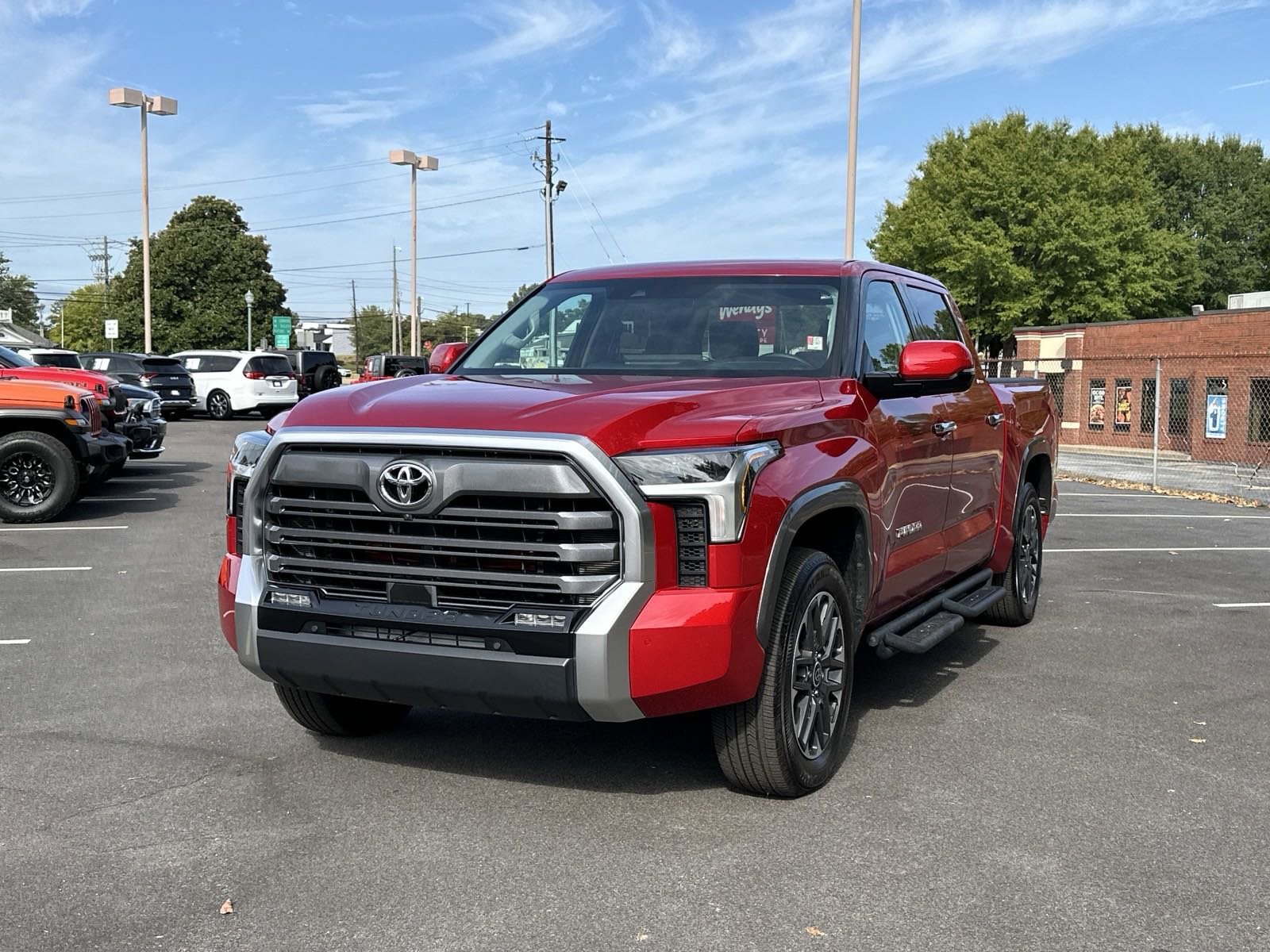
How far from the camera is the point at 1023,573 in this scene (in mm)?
7750

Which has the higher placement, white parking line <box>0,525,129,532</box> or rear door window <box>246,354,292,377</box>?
rear door window <box>246,354,292,377</box>

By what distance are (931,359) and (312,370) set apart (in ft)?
110

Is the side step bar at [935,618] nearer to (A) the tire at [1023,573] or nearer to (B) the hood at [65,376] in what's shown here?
(A) the tire at [1023,573]

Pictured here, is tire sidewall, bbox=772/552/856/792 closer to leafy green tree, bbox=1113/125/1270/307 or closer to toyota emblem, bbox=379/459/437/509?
toyota emblem, bbox=379/459/437/509

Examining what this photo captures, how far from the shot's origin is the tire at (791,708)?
432cm

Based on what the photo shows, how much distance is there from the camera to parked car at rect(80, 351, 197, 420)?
29359mm

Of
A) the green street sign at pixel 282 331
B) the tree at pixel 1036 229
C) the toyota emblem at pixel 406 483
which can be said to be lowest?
the toyota emblem at pixel 406 483

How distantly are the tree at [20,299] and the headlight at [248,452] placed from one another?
Answer: 488 feet

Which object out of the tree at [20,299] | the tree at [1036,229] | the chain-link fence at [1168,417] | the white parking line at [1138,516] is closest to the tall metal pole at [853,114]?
the chain-link fence at [1168,417]

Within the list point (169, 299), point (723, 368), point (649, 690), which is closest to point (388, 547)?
point (649, 690)

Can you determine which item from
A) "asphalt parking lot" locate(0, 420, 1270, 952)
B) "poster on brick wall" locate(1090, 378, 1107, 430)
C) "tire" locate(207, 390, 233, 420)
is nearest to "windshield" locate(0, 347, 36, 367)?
"asphalt parking lot" locate(0, 420, 1270, 952)

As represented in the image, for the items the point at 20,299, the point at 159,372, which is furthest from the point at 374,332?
the point at 159,372

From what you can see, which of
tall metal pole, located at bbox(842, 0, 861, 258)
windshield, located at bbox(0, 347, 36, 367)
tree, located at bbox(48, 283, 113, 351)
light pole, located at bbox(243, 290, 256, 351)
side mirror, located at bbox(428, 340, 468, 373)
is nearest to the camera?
side mirror, located at bbox(428, 340, 468, 373)

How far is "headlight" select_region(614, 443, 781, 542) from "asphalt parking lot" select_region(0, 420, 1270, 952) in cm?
103
